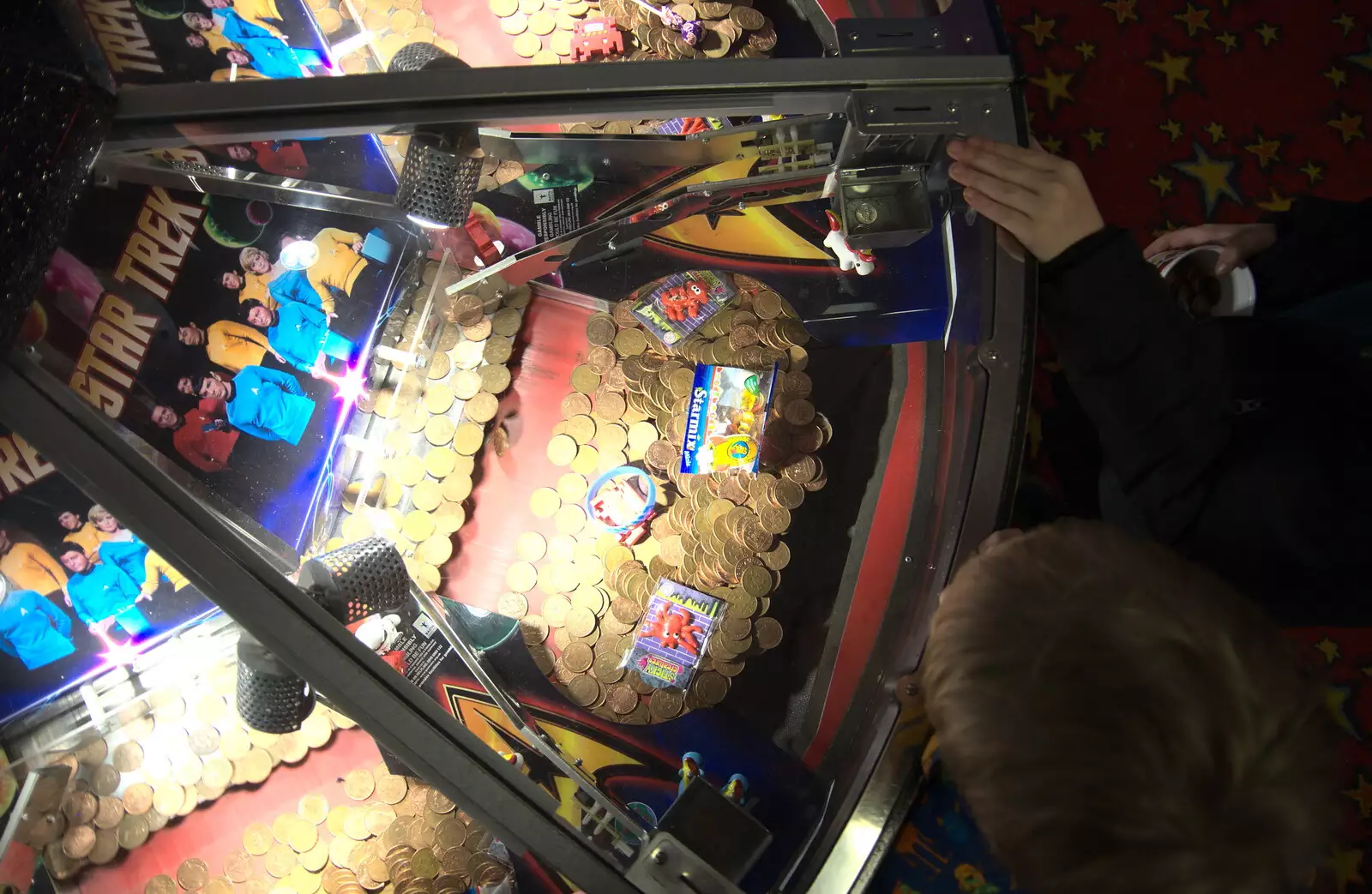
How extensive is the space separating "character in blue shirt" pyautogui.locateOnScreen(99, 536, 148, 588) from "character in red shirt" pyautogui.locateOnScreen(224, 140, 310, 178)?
2.08 feet

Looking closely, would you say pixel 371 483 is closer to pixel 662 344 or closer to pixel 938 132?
pixel 662 344

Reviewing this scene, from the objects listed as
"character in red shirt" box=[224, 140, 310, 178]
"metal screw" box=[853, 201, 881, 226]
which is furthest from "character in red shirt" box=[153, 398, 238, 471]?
"metal screw" box=[853, 201, 881, 226]

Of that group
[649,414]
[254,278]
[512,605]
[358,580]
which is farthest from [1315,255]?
[254,278]

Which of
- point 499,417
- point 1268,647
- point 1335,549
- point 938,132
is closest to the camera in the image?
point 1268,647

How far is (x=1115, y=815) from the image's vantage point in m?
0.74

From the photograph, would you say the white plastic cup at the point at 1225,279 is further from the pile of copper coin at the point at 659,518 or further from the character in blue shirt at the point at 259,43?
the character in blue shirt at the point at 259,43

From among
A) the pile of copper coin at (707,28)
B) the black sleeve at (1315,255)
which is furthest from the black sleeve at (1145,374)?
the pile of copper coin at (707,28)

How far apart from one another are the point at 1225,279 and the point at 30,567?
219 centimetres

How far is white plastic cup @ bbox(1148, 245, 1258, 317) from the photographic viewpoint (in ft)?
5.07

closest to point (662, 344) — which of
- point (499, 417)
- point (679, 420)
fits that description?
point (679, 420)

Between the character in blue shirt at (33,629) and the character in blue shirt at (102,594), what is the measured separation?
0.03 metres

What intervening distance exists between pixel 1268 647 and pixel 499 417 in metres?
1.32

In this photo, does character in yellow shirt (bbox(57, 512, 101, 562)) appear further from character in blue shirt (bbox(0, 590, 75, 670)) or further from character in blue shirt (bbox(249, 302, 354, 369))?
character in blue shirt (bbox(249, 302, 354, 369))

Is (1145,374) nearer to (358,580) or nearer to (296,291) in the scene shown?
(358,580)
